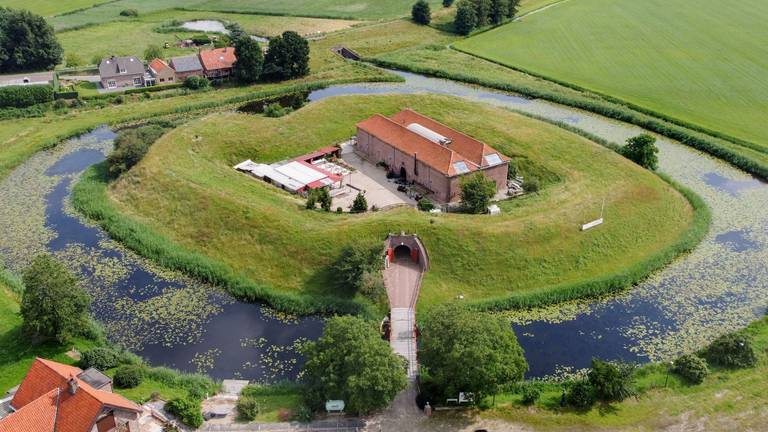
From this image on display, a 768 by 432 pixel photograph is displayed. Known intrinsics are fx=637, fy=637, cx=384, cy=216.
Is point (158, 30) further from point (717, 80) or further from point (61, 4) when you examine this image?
point (717, 80)

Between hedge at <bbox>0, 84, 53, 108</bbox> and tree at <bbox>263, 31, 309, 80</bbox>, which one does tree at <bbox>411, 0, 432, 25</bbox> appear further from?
hedge at <bbox>0, 84, 53, 108</bbox>

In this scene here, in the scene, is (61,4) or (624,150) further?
(61,4)

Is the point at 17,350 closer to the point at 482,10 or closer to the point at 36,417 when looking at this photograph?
the point at 36,417

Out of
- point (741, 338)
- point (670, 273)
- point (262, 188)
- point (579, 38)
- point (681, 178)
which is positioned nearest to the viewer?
point (741, 338)

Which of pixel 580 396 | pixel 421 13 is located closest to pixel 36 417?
pixel 580 396

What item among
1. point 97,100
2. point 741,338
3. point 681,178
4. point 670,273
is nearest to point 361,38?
point 97,100

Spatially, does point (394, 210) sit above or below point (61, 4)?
below
